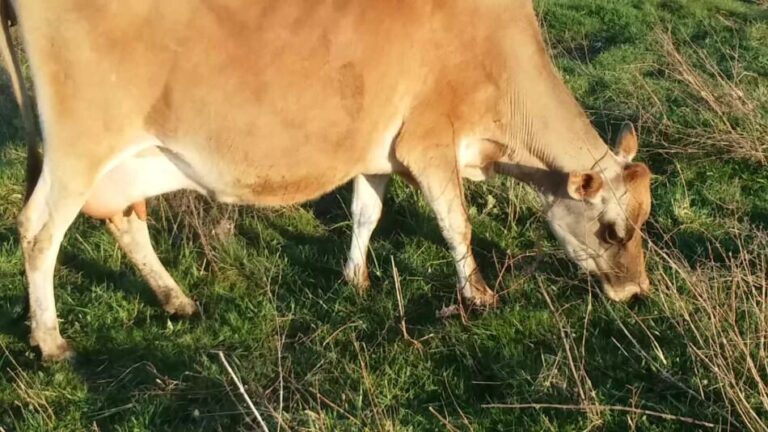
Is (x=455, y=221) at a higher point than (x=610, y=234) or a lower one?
higher

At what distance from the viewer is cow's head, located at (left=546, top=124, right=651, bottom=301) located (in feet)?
18.4

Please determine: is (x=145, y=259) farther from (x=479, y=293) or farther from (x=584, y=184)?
(x=584, y=184)

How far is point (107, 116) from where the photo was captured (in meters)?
5.13

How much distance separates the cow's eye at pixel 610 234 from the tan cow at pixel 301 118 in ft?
0.04

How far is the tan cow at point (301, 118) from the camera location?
16.8 feet

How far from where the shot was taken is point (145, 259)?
6.07m

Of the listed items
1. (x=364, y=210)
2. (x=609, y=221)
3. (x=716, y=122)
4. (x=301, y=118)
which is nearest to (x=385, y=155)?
(x=301, y=118)

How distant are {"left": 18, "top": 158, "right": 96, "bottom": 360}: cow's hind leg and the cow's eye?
296 cm

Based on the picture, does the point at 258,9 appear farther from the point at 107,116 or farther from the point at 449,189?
the point at 449,189

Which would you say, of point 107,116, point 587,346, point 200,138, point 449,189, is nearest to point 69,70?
point 107,116

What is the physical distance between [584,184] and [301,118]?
1.68 meters

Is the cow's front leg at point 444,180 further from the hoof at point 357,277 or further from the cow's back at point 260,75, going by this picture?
the hoof at point 357,277

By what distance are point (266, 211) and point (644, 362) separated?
10.7 ft

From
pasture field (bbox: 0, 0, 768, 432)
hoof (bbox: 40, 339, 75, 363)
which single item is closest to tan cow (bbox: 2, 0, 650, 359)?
hoof (bbox: 40, 339, 75, 363)
